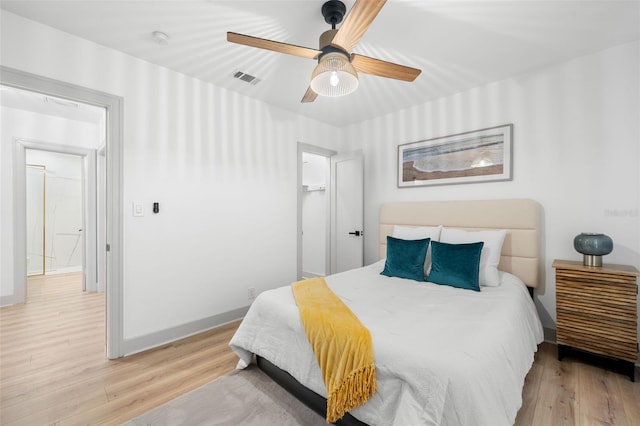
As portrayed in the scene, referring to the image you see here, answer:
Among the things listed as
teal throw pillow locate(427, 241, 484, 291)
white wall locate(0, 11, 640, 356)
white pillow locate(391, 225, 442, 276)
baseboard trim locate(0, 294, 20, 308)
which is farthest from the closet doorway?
teal throw pillow locate(427, 241, 484, 291)

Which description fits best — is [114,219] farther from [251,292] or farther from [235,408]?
[235,408]

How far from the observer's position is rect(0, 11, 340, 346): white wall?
2.30 meters

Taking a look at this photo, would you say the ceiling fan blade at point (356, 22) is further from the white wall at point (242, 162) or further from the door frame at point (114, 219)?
the door frame at point (114, 219)

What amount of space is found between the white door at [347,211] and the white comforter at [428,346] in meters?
1.53

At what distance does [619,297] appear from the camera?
2061 millimetres

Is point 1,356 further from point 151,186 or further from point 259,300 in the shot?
point 259,300

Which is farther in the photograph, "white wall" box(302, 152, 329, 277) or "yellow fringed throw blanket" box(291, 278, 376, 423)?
"white wall" box(302, 152, 329, 277)

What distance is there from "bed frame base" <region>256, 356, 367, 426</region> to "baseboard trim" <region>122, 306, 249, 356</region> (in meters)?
1.06

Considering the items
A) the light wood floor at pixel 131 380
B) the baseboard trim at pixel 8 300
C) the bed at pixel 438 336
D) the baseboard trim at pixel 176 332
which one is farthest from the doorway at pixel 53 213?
the bed at pixel 438 336

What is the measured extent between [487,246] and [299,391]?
2049 mm

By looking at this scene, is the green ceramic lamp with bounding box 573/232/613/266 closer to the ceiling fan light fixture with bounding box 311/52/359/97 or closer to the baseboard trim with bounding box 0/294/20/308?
the ceiling fan light fixture with bounding box 311/52/359/97

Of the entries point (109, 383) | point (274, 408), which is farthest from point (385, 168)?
point (109, 383)

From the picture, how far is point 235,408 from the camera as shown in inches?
69.0

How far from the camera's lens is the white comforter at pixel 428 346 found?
1178 mm
